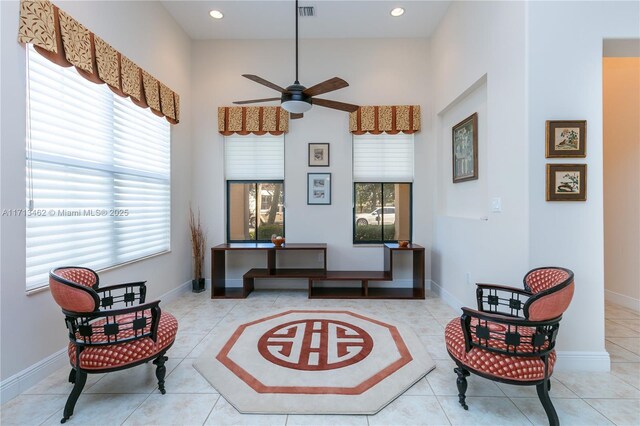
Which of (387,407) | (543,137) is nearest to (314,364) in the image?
(387,407)

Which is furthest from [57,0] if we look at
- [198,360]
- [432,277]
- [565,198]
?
[432,277]

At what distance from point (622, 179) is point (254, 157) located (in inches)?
206

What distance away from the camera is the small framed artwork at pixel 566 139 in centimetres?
225

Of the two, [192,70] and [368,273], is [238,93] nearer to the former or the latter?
[192,70]

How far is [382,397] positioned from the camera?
196 cm

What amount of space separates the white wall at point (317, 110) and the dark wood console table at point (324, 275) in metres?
0.27

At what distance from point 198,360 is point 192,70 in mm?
4427

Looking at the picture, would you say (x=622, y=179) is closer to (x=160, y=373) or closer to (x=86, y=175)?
(x=160, y=373)

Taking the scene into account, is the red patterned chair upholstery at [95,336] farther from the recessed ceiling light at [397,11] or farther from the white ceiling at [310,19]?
the recessed ceiling light at [397,11]

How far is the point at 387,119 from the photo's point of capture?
14.5ft

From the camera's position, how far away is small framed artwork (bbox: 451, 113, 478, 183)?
3.30m

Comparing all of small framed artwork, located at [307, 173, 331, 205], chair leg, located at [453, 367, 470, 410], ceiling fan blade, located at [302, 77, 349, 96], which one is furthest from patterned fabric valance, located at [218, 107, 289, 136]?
chair leg, located at [453, 367, 470, 410]

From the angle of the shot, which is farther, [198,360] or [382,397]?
[198,360]

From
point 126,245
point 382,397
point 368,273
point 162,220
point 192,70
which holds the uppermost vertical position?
point 192,70
